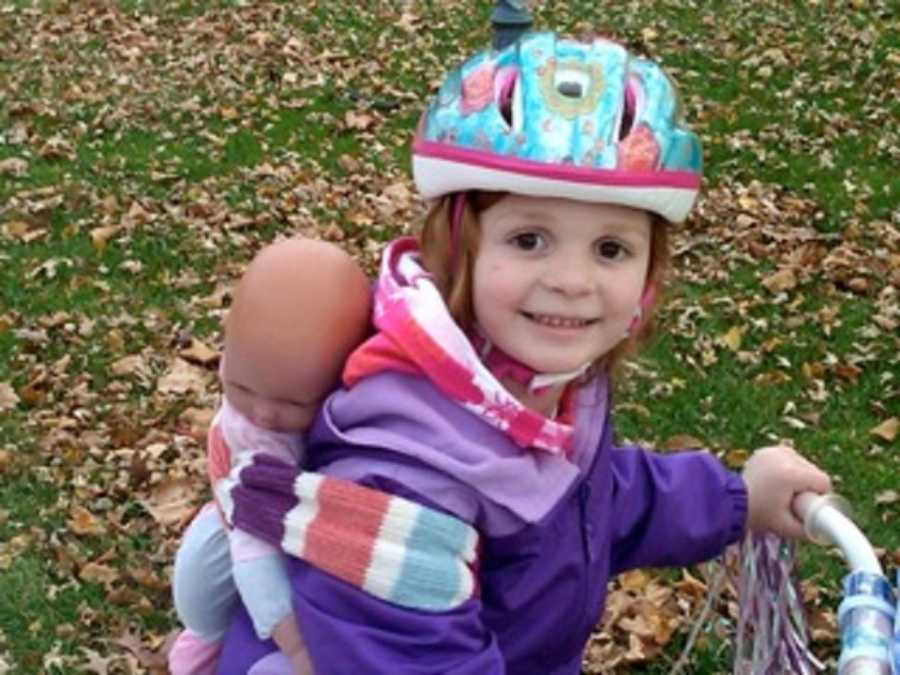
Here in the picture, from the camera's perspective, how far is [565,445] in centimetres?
230

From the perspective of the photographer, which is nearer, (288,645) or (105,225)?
(288,645)

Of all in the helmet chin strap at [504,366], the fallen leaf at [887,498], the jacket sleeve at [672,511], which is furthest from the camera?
the fallen leaf at [887,498]

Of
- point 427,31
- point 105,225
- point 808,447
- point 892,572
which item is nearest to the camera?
point 892,572

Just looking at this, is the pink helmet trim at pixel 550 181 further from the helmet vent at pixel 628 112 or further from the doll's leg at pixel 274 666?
the doll's leg at pixel 274 666

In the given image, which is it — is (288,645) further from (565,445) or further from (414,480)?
(565,445)

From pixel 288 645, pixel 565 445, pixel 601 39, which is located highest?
pixel 601 39

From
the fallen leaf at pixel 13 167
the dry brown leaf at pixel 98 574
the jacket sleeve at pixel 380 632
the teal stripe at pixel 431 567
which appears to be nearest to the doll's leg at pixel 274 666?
the jacket sleeve at pixel 380 632

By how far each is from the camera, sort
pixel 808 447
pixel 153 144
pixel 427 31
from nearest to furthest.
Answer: pixel 808 447, pixel 153 144, pixel 427 31

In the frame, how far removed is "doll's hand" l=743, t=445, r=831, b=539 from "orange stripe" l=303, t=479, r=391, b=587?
0.76 metres

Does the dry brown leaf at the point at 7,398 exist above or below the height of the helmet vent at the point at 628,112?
below

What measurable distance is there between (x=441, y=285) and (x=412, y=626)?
0.50 m

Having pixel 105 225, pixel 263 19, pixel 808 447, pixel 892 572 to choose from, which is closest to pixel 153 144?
pixel 105 225

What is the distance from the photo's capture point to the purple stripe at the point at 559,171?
211 cm

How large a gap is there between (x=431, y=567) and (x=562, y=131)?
619 mm
